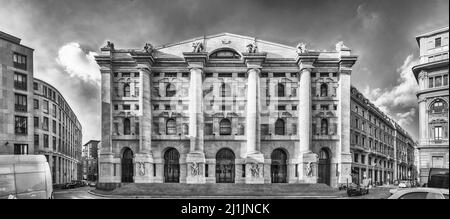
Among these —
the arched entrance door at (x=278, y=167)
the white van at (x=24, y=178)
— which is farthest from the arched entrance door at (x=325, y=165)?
the white van at (x=24, y=178)

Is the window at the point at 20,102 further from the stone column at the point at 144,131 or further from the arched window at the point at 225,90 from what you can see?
the arched window at the point at 225,90

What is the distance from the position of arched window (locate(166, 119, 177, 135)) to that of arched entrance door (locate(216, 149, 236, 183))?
1.77m

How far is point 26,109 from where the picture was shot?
6.18 m

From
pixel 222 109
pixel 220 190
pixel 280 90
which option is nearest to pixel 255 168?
pixel 220 190

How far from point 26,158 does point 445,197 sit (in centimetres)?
777

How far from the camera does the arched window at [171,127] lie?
850 centimetres

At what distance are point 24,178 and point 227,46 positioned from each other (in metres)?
5.35

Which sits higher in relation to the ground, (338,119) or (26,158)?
(338,119)

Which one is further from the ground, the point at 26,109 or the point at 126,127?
the point at 26,109

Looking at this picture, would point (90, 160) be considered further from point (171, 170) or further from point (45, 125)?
point (171, 170)

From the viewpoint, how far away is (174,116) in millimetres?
8625

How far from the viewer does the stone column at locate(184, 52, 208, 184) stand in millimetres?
8367
